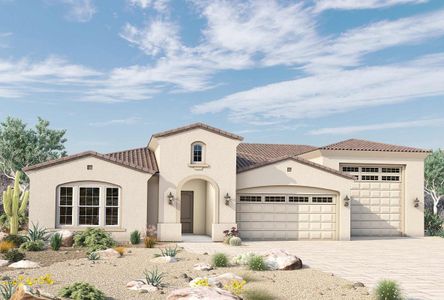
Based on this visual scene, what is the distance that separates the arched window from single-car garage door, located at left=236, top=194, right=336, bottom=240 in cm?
286

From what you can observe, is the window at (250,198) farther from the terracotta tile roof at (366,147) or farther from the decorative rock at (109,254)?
the decorative rock at (109,254)

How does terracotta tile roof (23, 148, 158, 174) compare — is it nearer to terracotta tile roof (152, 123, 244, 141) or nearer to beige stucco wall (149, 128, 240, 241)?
beige stucco wall (149, 128, 240, 241)

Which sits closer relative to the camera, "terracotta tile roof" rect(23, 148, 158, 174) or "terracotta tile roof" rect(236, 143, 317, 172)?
"terracotta tile roof" rect(23, 148, 158, 174)

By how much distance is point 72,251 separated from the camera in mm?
19812

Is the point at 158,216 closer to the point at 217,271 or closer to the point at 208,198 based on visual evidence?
the point at 208,198

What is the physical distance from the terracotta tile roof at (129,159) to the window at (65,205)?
133 cm

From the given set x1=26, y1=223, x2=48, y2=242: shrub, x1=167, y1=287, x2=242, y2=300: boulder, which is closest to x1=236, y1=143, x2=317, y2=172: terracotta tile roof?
x1=26, y1=223, x2=48, y2=242: shrub

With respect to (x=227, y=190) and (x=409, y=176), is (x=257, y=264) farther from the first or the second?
(x=409, y=176)

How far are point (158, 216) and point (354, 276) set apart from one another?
11756 millimetres

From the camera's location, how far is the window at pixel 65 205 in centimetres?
2359

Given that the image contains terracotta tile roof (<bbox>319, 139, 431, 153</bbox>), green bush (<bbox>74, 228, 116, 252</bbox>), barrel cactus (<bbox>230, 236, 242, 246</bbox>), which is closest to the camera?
green bush (<bbox>74, 228, 116, 252</bbox>)

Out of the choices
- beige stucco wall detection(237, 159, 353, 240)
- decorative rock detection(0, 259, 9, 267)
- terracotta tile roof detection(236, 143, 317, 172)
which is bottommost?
decorative rock detection(0, 259, 9, 267)

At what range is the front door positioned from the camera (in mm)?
27516

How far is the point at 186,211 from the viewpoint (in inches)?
1089
